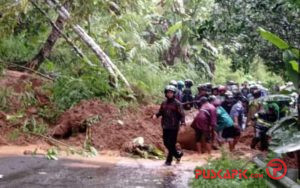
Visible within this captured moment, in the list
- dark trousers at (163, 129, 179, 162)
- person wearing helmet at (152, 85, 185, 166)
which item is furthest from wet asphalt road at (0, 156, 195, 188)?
person wearing helmet at (152, 85, 185, 166)

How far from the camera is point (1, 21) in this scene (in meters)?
12.0

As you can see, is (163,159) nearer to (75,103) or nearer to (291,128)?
(75,103)

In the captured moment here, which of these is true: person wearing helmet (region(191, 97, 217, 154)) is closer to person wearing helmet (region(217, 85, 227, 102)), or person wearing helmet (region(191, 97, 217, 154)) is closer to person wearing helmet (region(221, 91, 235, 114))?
person wearing helmet (region(221, 91, 235, 114))

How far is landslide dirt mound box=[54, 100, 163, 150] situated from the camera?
13.2 metres

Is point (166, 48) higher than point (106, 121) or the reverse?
higher

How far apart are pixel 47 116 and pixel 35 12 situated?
4.82 m

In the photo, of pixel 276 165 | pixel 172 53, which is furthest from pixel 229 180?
pixel 172 53

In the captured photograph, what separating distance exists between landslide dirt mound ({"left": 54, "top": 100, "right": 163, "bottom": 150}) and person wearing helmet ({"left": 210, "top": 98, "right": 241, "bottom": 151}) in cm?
169

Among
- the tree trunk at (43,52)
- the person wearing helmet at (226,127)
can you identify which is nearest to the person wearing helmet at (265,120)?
the person wearing helmet at (226,127)

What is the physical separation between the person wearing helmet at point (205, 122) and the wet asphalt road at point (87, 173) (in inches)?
44.8

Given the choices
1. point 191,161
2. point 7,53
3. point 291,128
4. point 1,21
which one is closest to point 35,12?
point 7,53

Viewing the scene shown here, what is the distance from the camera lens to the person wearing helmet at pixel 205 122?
Result: 11.9 m

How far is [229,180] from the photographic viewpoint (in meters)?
7.04

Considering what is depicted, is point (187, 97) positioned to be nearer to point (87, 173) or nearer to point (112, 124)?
point (112, 124)
